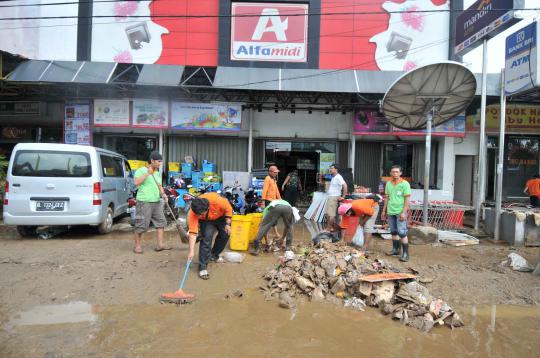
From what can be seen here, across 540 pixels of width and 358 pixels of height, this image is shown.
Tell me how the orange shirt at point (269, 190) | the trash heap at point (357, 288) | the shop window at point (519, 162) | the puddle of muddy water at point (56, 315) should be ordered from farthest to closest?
1. the shop window at point (519, 162)
2. the orange shirt at point (269, 190)
3. the trash heap at point (357, 288)
4. the puddle of muddy water at point (56, 315)

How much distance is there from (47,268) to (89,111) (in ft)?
26.9

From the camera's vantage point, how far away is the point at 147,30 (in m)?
12.4

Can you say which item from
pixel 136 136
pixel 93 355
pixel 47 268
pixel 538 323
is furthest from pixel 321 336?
pixel 136 136

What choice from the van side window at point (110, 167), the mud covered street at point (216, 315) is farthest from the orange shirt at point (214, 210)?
the van side window at point (110, 167)

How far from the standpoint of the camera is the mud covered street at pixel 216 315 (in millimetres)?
3164

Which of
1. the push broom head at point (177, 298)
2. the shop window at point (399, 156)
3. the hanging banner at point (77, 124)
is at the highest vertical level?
the hanging banner at point (77, 124)

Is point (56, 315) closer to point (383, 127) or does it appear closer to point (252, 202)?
point (252, 202)

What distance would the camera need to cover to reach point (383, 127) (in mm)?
11844

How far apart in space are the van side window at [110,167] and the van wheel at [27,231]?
1.83 metres

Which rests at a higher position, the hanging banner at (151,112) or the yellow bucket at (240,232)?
the hanging banner at (151,112)

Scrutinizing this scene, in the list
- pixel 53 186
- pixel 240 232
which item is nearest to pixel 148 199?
pixel 240 232

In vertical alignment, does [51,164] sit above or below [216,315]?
above

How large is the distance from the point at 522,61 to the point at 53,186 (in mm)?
9915

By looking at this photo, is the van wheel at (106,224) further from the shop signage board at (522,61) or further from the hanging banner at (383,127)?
the shop signage board at (522,61)
